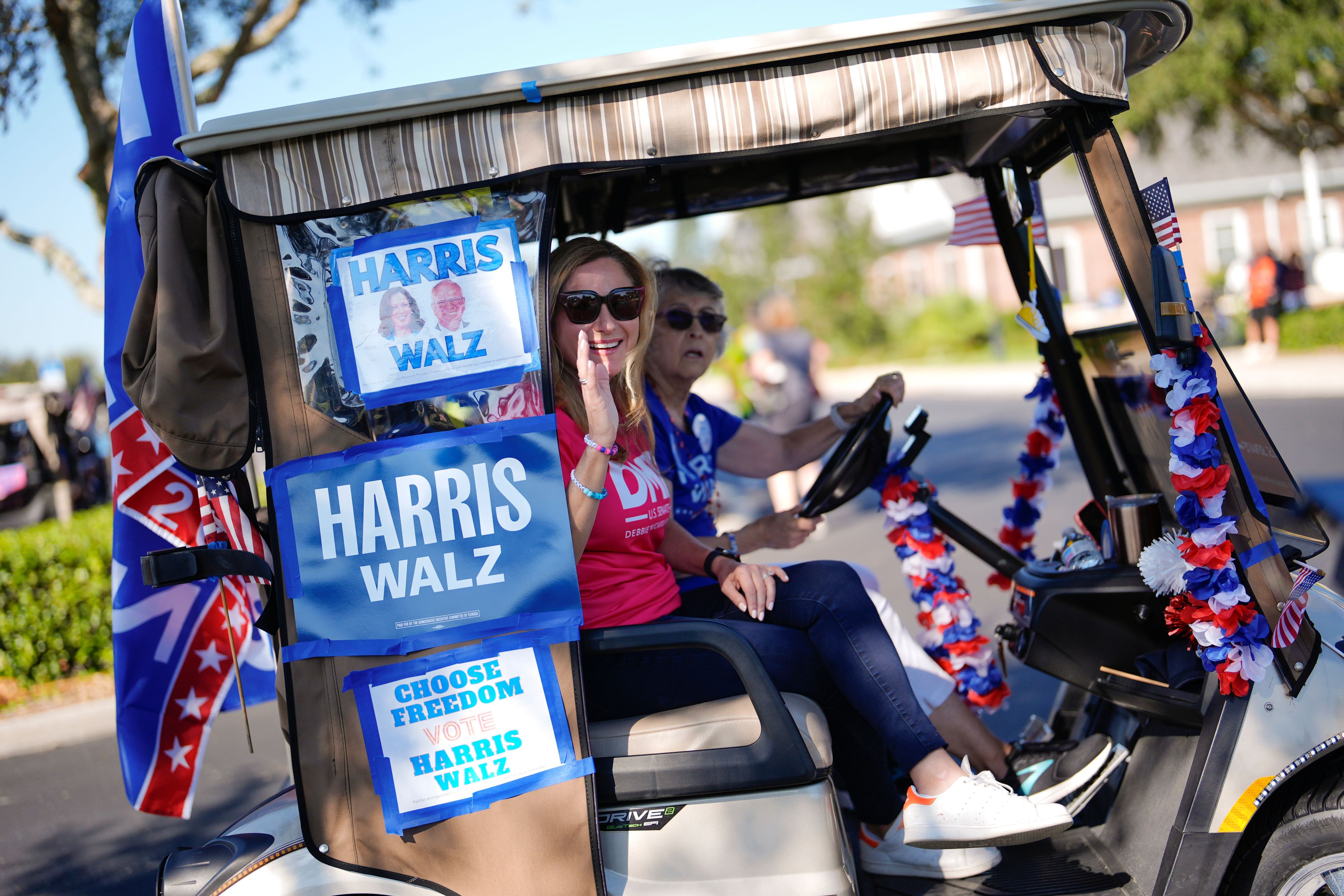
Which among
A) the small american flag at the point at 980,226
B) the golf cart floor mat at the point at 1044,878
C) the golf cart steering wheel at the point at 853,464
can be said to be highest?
the small american flag at the point at 980,226

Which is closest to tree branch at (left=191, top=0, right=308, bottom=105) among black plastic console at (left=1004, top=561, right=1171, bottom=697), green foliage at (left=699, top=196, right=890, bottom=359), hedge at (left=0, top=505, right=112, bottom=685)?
hedge at (left=0, top=505, right=112, bottom=685)

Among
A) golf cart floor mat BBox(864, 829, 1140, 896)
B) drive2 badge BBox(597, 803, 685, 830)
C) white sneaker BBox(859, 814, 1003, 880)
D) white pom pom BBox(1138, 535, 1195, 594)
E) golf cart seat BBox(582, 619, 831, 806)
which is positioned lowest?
golf cart floor mat BBox(864, 829, 1140, 896)

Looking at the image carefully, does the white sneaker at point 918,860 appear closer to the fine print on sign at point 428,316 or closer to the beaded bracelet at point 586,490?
the beaded bracelet at point 586,490

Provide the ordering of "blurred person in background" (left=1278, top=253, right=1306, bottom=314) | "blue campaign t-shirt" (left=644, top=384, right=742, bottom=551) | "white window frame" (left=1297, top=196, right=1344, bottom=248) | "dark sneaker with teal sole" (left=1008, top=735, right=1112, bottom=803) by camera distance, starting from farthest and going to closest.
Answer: "white window frame" (left=1297, top=196, right=1344, bottom=248) < "blurred person in background" (left=1278, top=253, right=1306, bottom=314) < "blue campaign t-shirt" (left=644, top=384, right=742, bottom=551) < "dark sneaker with teal sole" (left=1008, top=735, right=1112, bottom=803)

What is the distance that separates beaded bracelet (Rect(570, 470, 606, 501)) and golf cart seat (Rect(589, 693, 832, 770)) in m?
0.52

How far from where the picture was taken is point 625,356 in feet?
7.53

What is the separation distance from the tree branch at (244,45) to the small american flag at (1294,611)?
6.85 metres

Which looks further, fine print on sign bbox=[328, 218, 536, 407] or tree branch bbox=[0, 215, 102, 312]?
tree branch bbox=[0, 215, 102, 312]

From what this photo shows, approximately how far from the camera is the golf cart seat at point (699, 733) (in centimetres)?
205

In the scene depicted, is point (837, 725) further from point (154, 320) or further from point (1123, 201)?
point (154, 320)

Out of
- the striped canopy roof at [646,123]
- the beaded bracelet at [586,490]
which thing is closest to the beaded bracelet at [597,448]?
the beaded bracelet at [586,490]

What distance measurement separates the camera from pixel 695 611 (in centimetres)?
259

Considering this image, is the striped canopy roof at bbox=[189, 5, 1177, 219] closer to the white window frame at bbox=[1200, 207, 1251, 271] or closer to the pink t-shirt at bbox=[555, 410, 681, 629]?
the pink t-shirt at bbox=[555, 410, 681, 629]

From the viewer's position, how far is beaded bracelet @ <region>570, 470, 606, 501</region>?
1995 millimetres
